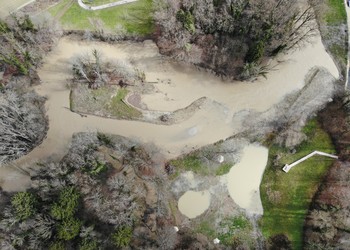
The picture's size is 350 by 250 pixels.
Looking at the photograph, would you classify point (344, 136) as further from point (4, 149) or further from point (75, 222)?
point (4, 149)

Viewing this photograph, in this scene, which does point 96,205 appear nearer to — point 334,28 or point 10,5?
point 10,5

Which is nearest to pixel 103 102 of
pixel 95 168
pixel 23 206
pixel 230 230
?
pixel 95 168

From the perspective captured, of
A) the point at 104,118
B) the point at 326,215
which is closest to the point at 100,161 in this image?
the point at 104,118

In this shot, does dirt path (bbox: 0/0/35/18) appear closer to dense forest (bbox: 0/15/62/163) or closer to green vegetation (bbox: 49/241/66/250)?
dense forest (bbox: 0/15/62/163)

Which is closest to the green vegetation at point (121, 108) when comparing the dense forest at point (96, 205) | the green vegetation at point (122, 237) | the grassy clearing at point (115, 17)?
the dense forest at point (96, 205)

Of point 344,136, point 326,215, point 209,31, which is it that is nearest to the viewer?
point 326,215

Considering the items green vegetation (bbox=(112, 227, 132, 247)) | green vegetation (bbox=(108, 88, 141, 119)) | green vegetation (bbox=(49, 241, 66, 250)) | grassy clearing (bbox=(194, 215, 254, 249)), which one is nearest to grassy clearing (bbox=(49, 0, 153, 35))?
green vegetation (bbox=(108, 88, 141, 119))
